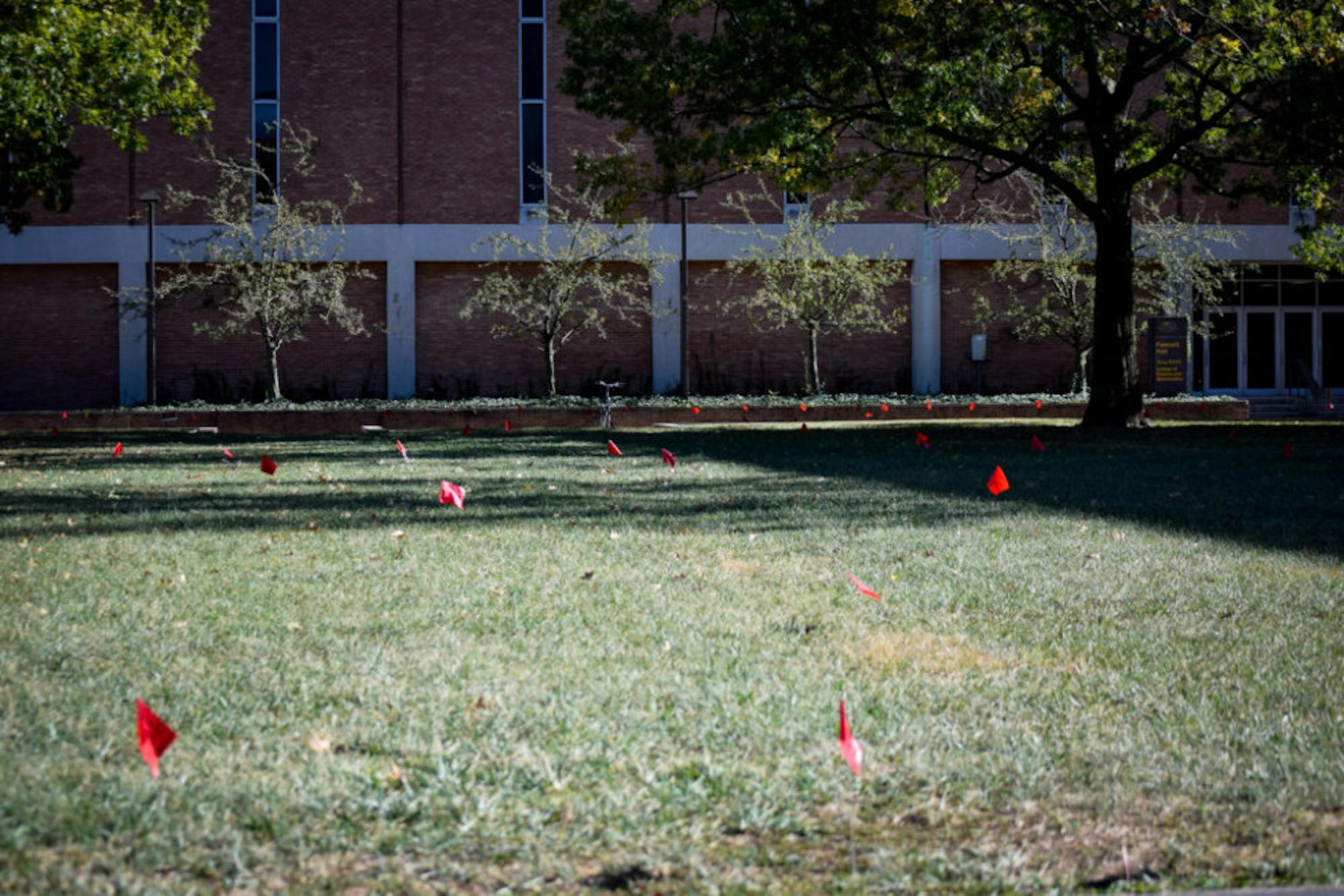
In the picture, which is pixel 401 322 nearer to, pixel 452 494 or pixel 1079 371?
pixel 1079 371

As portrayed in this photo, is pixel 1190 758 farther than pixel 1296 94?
No

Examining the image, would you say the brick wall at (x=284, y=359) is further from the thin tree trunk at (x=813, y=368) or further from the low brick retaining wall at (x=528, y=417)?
the thin tree trunk at (x=813, y=368)

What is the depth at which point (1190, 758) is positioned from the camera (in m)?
3.49

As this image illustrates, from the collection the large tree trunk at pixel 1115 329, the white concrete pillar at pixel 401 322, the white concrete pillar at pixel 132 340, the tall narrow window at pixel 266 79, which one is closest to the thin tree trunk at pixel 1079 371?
the large tree trunk at pixel 1115 329

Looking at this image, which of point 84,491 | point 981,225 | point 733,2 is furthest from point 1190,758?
point 981,225

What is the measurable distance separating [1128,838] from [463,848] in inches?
57.7

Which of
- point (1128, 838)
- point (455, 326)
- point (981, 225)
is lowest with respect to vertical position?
point (1128, 838)

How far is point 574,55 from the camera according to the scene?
2070 cm

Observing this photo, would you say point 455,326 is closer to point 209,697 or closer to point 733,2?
point 733,2

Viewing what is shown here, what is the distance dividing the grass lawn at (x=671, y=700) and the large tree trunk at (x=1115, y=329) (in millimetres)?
12337

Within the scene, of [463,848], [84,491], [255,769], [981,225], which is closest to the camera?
[463,848]

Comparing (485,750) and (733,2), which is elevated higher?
(733,2)

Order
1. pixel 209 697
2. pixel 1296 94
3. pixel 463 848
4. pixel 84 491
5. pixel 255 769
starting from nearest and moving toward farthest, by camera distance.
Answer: pixel 463 848 < pixel 255 769 < pixel 209 697 < pixel 84 491 < pixel 1296 94

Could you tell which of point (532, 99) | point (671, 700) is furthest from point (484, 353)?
point (671, 700)
